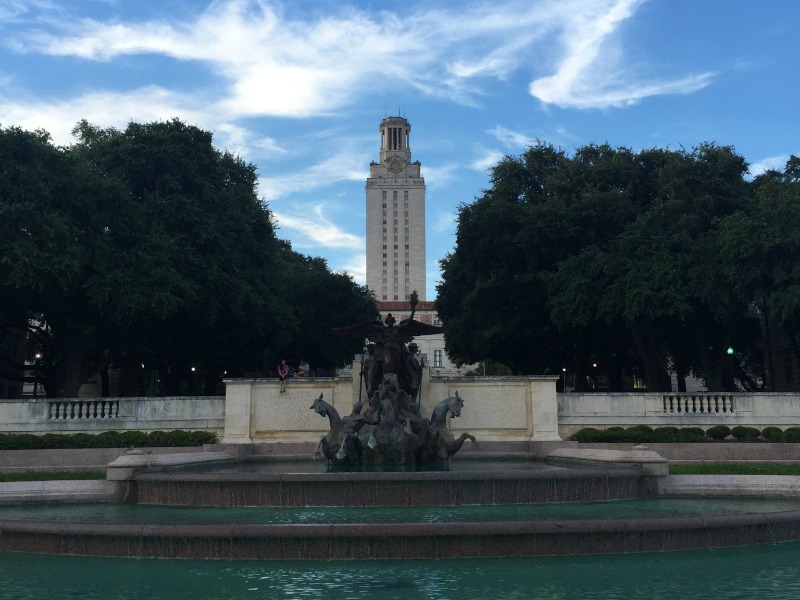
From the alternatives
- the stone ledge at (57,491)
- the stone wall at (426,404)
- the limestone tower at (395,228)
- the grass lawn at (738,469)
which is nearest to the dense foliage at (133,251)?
the stone wall at (426,404)

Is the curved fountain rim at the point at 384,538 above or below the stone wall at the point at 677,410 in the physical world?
below

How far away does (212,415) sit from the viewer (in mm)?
31281

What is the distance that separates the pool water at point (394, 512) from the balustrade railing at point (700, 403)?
1492 centimetres

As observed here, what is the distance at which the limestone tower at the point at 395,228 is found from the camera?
7333 inches

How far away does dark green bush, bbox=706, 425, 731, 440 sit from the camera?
27.5 m

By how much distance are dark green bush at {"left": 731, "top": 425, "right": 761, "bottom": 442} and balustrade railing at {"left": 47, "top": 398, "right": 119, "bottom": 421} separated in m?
23.6

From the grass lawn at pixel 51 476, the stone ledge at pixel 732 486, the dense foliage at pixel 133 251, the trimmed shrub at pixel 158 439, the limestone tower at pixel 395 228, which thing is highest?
A: the limestone tower at pixel 395 228

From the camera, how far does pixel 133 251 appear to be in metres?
34.8

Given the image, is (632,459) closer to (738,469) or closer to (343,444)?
(738,469)

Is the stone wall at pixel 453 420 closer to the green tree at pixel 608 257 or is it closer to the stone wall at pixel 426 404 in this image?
the stone wall at pixel 426 404

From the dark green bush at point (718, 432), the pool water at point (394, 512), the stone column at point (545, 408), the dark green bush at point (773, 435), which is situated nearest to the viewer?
the pool water at point (394, 512)

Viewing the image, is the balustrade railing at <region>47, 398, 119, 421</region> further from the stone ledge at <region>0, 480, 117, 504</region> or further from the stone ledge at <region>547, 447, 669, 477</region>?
the stone ledge at <region>547, 447, 669, 477</region>

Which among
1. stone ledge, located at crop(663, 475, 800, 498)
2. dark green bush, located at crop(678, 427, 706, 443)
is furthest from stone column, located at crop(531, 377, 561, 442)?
stone ledge, located at crop(663, 475, 800, 498)

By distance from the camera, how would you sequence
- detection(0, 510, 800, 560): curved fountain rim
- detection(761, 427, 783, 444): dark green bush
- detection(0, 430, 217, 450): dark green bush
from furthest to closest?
detection(761, 427, 783, 444): dark green bush
detection(0, 430, 217, 450): dark green bush
detection(0, 510, 800, 560): curved fountain rim
